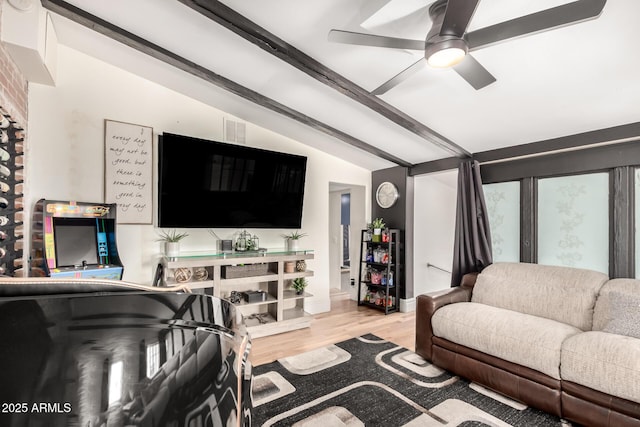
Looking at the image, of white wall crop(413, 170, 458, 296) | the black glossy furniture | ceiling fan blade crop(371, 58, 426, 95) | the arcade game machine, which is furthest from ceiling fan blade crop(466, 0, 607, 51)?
the arcade game machine

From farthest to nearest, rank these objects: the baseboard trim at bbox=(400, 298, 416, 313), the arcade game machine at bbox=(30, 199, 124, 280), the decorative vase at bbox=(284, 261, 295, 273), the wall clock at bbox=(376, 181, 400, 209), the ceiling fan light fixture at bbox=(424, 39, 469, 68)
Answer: the wall clock at bbox=(376, 181, 400, 209), the baseboard trim at bbox=(400, 298, 416, 313), the decorative vase at bbox=(284, 261, 295, 273), the arcade game machine at bbox=(30, 199, 124, 280), the ceiling fan light fixture at bbox=(424, 39, 469, 68)

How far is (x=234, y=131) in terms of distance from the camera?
3.54 meters

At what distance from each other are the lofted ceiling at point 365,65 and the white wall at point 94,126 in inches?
6.5

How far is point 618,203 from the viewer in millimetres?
2693

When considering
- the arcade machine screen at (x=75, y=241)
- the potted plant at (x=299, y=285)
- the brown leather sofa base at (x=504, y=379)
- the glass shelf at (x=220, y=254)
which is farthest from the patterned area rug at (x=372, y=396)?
the arcade machine screen at (x=75, y=241)

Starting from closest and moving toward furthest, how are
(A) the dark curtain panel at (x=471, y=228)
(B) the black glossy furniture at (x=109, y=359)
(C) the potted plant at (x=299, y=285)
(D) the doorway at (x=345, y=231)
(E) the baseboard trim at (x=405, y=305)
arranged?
(B) the black glossy furniture at (x=109, y=359), (A) the dark curtain panel at (x=471, y=228), (C) the potted plant at (x=299, y=285), (E) the baseboard trim at (x=405, y=305), (D) the doorway at (x=345, y=231)

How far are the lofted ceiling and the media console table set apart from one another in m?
1.64

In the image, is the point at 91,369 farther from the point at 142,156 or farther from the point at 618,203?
the point at 618,203

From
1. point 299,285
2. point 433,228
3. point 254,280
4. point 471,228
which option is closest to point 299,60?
point 254,280

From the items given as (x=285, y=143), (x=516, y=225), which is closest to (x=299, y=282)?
(x=285, y=143)

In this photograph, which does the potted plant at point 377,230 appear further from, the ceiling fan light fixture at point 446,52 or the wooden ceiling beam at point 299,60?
the ceiling fan light fixture at point 446,52

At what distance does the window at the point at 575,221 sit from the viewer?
2.83m

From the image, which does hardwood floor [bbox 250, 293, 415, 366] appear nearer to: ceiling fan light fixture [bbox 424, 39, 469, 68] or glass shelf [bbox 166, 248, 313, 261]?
glass shelf [bbox 166, 248, 313, 261]

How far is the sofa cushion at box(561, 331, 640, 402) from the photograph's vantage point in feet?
5.58
